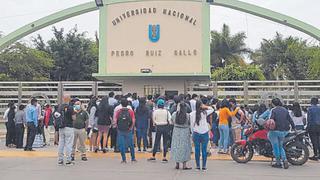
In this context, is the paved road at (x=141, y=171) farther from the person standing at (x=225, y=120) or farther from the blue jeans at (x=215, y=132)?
the blue jeans at (x=215, y=132)

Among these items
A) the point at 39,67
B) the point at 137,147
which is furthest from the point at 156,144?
the point at 39,67

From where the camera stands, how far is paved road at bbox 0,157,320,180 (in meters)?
9.65

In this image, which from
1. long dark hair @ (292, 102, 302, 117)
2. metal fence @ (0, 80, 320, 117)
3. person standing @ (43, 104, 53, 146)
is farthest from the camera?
metal fence @ (0, 80, 320, 117)

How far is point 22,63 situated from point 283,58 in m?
25.0

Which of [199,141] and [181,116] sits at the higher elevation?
[181,116]

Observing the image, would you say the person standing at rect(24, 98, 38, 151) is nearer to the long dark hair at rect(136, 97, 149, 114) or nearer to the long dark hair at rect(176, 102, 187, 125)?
the long dark hair at rect(136, 97, 149, 114)

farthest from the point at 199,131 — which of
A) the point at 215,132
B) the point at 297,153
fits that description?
the point at 215,132

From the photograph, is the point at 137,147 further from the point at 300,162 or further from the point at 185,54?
the point at 185,54

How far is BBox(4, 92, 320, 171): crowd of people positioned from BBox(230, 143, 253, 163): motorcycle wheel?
2.45 ft

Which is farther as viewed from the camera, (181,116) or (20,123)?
(20,123)

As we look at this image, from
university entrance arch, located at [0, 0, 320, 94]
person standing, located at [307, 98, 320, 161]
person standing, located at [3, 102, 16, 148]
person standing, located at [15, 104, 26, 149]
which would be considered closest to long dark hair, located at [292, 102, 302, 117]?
person standing, located at [307, 98, 320, 161]

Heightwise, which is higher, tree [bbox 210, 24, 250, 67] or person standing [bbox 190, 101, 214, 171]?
tree [bbox 210, 24, 250, 67]

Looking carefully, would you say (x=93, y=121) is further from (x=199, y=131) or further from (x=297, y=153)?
(x=297, y=153)

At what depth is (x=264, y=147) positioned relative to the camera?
11594 mm
